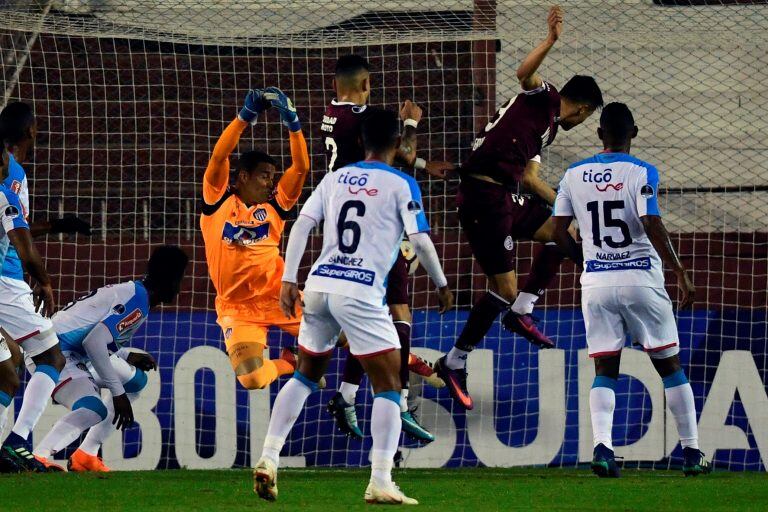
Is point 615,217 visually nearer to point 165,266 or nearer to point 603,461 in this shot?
point 603,461

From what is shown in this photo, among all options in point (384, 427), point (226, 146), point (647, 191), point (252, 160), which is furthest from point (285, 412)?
point (252, 160)

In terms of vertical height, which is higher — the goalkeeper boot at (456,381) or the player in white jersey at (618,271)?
the player in white jersey at (618,271)

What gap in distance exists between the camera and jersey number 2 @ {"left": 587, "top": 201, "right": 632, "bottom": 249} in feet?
28.1

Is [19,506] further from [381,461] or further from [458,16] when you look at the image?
[458,16]

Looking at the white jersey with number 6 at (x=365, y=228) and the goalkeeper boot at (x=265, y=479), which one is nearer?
the goalkeeper boot at (x=265, y=479)

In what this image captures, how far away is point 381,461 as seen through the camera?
6.95 m

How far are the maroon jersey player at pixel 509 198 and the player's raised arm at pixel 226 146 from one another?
1606mm

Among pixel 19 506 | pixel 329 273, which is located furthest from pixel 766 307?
pixel 19 506

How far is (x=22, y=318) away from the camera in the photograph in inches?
360

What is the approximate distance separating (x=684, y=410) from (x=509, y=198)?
2.09 m

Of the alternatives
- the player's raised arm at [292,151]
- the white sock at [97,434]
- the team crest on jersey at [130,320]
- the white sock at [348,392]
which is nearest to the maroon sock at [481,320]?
the white sock at [348,392]

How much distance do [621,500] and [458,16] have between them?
621cm

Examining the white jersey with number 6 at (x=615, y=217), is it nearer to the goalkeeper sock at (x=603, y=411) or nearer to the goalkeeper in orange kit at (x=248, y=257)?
the goalkeeper sock at (x=603, y=411)

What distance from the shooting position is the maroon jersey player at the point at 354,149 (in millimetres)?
9352
